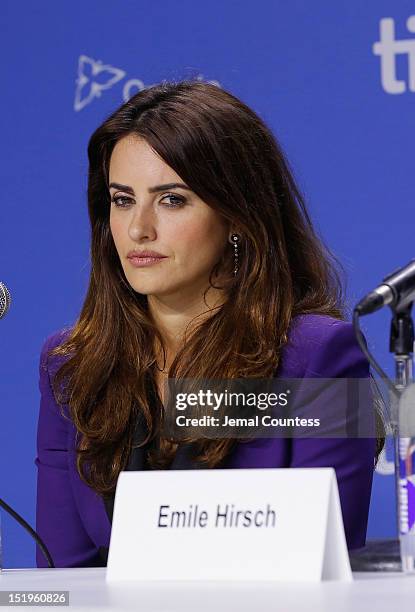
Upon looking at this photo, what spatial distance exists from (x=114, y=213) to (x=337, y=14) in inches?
32.5

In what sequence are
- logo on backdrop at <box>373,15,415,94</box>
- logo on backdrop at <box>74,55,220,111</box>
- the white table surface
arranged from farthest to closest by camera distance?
logo on backdrop at <box>74,55,220,111</box> → logo on backdrop at <box>373,15,415,94</box> → the white table surface

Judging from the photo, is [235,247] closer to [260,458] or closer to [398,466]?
[260,458]

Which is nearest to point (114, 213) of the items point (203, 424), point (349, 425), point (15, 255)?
point (203, 424)

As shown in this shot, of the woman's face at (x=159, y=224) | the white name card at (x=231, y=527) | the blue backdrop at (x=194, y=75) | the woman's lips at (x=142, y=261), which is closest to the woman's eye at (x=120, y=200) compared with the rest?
the woman's face at (x=159, y=224)

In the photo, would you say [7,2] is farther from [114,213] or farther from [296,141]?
[114,213]

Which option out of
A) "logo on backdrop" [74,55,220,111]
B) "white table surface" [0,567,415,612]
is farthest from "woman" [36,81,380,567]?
"logo on backdrop" [74,55,220,111]

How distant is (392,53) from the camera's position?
215 cm

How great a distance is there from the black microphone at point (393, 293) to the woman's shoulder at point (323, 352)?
0.51 m

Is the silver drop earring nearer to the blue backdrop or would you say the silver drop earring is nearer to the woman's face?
the woman's face

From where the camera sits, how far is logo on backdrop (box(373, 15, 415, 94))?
213cm

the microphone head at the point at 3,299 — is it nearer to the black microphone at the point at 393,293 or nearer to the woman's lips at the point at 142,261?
the woman's lips at the point at 142,261

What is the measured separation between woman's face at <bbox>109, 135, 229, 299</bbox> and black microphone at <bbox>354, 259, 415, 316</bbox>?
63cm

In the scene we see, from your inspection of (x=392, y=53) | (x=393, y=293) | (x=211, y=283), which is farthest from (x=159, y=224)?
(x=392, y=53)

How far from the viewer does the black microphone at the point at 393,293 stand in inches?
37.7
